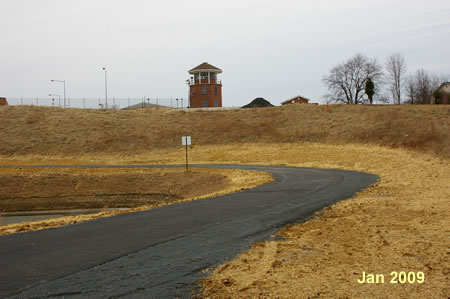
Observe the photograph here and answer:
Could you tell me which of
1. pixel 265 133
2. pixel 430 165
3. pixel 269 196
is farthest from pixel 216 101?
pixel 269 196

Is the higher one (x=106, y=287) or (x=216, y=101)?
(x=216, y=101)

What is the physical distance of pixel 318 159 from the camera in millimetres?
34938

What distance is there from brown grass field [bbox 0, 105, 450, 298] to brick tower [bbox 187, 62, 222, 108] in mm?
11782

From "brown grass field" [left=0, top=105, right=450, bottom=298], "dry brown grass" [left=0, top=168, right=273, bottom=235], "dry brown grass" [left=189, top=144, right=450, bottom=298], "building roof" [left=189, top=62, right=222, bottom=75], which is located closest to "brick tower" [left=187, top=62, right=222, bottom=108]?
"building roof" [left=189, top=62, right=222, bottom=75]

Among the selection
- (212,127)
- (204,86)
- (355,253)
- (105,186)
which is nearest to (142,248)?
(355,253)

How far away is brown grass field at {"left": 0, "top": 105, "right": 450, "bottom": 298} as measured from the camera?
691cm

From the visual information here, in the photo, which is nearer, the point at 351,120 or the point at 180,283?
the point at 180,283

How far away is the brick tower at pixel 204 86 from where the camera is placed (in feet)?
245

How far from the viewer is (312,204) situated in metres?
14.0

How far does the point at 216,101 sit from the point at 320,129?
30.7m

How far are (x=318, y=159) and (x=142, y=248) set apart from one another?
27740mm

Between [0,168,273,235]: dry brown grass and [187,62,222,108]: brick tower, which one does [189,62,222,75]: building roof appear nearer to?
[187,62,222,108]: brick tower

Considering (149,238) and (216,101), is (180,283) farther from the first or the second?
(216,101)

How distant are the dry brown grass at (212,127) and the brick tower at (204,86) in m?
12.4
